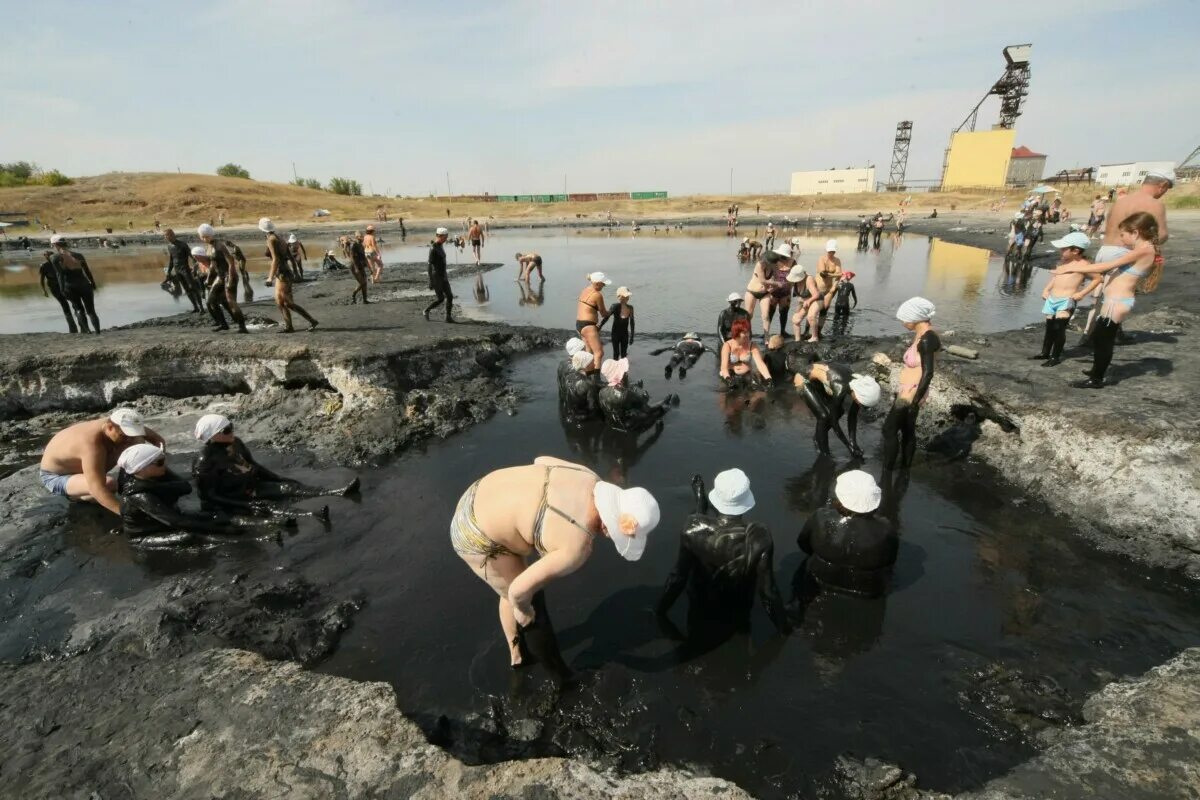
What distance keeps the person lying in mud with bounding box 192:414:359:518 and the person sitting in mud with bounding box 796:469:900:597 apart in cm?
447

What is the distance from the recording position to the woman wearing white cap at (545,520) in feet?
8.45

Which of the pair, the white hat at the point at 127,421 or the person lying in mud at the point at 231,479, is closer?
the white hat at the point at 127,421

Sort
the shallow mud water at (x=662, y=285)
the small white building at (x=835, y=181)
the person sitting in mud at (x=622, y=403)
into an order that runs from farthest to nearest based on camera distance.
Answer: the small white building at (x=835, y=181) → the shallow mud water at (x=662, y=285) → the person sitting in mud at (x=622, y=403)

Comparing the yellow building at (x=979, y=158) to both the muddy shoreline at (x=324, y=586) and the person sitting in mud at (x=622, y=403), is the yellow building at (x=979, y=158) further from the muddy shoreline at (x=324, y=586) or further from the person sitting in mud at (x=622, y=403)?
the person sitting in mud at (x=622, y=403)

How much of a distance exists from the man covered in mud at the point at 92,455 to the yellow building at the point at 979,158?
199 ft

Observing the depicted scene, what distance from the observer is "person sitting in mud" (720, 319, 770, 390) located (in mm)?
8867

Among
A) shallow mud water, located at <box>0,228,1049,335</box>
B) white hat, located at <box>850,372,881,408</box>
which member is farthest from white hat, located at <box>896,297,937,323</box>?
shallow mud water, located at <box>0,228,1049,335</box>

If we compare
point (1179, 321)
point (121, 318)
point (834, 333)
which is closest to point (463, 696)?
point (834, 333)

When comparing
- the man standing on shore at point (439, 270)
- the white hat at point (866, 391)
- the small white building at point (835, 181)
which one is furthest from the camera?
the small white building at point (835, 181)

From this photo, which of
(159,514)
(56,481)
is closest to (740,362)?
(159,514)

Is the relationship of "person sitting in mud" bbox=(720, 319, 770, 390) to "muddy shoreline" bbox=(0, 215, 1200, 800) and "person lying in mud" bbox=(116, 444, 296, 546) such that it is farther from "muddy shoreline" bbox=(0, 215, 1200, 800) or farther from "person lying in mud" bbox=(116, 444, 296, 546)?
"person lying in mud" bbox=(116, 444, 296, 546)

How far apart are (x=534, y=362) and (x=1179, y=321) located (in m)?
10.7

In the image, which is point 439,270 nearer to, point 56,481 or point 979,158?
point 56,481

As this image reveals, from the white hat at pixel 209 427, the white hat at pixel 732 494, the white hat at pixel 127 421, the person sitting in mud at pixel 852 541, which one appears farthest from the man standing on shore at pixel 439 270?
the person sitting in mud at pixel 852 541
